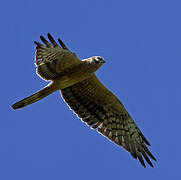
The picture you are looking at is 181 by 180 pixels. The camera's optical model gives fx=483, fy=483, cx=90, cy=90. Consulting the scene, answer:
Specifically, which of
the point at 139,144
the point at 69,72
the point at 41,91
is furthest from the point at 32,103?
the point at 139,144

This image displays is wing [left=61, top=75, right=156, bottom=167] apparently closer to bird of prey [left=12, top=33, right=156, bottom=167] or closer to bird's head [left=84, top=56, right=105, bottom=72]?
bird of prey [left=12, top=33, right=156, bottom=167]

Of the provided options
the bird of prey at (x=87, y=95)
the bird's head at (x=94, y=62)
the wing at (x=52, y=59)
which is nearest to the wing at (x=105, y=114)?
the bird of prey at (x=87, y=95)

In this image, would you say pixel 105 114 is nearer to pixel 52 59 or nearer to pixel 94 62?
pixel 94 62

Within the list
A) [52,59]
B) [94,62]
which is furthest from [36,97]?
[94,62]

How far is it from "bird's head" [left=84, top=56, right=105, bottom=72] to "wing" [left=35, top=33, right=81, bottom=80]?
0.24 m

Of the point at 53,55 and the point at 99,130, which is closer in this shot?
the point at 53,55

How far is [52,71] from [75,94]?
1.22 metres

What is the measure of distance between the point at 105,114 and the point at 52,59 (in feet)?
7.43

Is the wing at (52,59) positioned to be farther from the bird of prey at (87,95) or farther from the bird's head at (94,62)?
the bird's head at (94,62)

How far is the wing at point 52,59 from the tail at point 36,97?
0.25 m

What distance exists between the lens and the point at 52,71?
1080cm

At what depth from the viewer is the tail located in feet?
34.8

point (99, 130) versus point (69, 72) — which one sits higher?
point (69, 72)

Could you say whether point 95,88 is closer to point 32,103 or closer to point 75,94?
point 75,94
